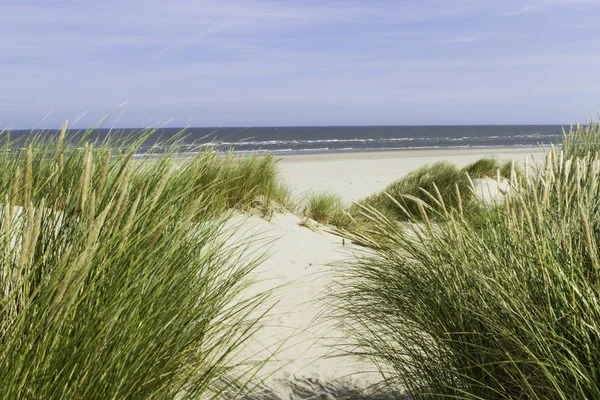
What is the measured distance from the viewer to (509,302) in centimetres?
198

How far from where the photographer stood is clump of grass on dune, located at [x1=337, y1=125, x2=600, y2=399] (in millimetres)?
1745

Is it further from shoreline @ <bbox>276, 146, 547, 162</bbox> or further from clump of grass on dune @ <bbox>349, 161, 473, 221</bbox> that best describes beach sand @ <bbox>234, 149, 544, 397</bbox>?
shoreline @ <bbox>276, 146, 547, 162</bbox>

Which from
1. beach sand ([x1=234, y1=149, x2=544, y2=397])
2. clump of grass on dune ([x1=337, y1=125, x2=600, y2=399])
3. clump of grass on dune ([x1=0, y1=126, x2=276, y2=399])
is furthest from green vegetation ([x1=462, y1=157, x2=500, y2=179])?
clump of grass on dune ([x1=0, y1=126, x2=276, y2=399])

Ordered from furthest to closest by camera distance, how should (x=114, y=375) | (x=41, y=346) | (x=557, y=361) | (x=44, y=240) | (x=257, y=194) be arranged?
(x=257, y=194) < (x=44, y=240) < (x=557, y=361) < (x=114, y=375) < (x=41, y=346)

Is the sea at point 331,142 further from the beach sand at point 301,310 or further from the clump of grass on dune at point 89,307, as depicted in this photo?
the clump of grass on dune at point 89,307

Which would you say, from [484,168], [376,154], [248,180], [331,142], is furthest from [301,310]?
[331,142]

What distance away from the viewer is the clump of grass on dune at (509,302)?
5.73 ft

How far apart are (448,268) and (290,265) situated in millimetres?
2931

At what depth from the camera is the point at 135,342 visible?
1603 mm

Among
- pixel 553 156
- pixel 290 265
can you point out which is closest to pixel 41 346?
pixel 553 156

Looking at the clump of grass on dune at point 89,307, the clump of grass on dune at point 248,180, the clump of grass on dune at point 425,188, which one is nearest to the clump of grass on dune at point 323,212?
the clump of grass on dune at point 248,180

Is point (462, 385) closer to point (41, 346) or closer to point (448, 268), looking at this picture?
point (448, 268)

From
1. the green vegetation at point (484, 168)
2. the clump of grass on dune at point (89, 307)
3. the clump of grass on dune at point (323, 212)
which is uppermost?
the clump of grass on dune at point (89, 307)

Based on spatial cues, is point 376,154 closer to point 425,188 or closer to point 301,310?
point 425,188
